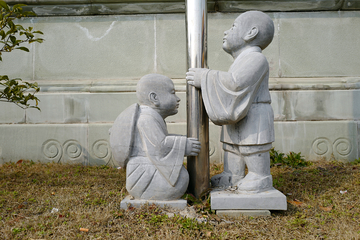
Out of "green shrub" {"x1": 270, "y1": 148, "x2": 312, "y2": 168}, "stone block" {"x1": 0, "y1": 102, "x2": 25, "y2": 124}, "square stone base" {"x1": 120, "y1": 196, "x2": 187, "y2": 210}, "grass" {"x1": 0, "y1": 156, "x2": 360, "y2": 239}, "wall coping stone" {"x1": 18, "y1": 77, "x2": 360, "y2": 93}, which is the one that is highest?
"wall coping stone" {"x1": 18, "y1": 77, "x2": 360, "y2": 93}

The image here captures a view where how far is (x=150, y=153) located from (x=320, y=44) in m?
4.12

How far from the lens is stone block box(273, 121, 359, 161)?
17.0ft

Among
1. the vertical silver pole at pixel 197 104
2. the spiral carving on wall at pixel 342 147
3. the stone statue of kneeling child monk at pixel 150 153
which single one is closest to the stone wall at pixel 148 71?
the spiral carving on wall at pixel 342 147

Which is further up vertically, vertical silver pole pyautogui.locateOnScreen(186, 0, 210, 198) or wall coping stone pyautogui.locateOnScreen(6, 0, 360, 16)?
wall coping stone pyautogui.locateOnScreen(6, 0, 360, 16)

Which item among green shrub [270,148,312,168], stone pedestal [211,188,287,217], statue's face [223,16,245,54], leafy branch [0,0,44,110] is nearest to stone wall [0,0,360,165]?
green shrub [270,148,312,168]

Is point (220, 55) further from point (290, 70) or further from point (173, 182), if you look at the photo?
point (173, 182)

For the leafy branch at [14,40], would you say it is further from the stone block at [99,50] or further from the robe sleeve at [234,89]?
the robe sleeve at [234,89]

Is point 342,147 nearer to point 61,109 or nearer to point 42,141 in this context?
point 61,109

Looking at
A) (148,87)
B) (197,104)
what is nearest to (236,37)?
(197,104)

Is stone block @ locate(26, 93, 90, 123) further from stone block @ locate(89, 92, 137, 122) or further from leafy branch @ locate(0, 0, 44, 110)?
leafy branch @ locate(0, 0, 44, 110)

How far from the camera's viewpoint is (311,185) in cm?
388

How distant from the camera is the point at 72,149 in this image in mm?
5270

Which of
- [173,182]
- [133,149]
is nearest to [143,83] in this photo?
[133,149]

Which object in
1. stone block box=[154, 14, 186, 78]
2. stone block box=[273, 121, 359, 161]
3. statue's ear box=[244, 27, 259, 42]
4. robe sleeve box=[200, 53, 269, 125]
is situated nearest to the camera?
robe sleeve box=[200, 53, 269, 125]
